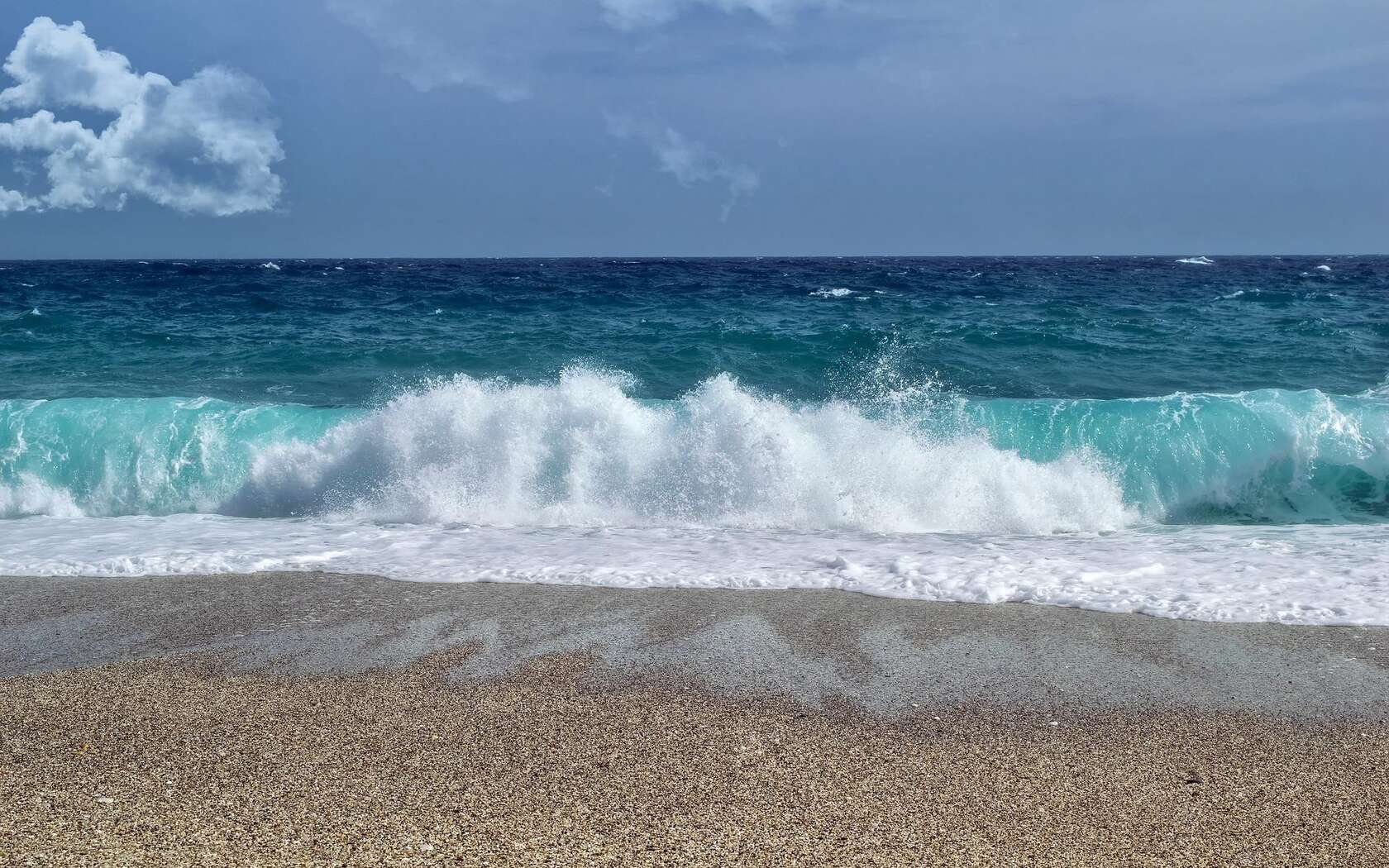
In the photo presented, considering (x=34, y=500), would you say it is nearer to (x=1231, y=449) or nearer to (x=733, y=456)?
(x=733, y=456)

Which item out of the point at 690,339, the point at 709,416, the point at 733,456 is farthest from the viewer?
the point at 690,339

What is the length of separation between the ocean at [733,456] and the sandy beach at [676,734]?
2.37ft

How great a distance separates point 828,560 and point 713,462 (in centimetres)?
227

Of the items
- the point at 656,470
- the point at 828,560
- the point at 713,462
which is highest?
the point at 713,462

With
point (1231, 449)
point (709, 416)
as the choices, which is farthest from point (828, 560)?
point (1231, 449)

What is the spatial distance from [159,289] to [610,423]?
71.1 feet

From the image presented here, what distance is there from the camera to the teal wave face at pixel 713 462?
Answer: 797cm

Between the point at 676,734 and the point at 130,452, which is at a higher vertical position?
the point at 676,734

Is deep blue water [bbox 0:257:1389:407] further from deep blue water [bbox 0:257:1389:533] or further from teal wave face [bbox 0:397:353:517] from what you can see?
teal wave face [bbox 0:397:353:517]

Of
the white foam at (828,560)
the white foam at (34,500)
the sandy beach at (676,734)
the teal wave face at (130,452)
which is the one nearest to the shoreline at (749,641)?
the sandy beach at (676,734)

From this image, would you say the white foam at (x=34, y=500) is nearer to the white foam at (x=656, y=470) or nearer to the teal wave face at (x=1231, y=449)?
the white foam at (x=656, y=470)

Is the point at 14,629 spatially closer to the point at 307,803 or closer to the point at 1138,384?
the point at 307,803

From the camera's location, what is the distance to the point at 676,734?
11.6 feet

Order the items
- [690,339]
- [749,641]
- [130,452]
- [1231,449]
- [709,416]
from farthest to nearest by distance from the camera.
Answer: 1. [690,339]
2. [130,452]
3. [1231,449]
4. [709,416]
5. [749,641]
